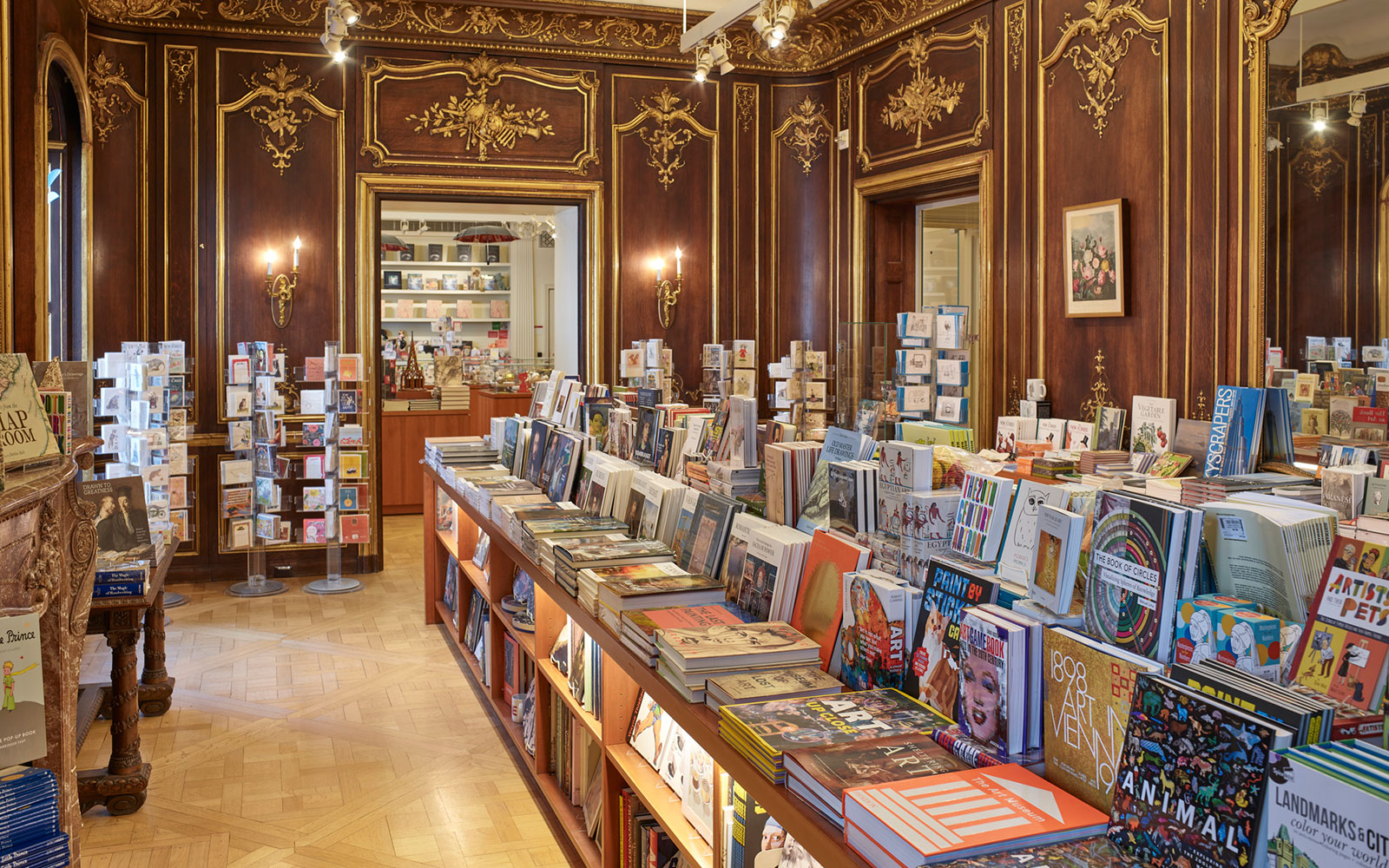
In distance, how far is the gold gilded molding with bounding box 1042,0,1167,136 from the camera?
598 centimetres

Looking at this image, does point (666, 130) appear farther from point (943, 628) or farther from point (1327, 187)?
point (943, 628)

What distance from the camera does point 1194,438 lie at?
4.52m

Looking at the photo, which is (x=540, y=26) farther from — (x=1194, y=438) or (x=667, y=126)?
(x=1194, y=438)

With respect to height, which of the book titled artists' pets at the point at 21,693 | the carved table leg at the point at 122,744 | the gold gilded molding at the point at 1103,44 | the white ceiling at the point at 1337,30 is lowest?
the carved table leg at the point at 122,744

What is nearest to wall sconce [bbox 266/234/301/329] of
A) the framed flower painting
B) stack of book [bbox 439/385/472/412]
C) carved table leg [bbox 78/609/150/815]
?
stack of book [bbox 439/385/472/412]

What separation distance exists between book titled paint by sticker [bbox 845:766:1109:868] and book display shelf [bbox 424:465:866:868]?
0.07 m

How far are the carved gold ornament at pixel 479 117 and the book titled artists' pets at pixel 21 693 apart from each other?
6528 mm

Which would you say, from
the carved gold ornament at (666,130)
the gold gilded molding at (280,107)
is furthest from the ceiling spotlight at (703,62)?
the gold gilded molding at (280,107)

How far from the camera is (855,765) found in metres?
1.82

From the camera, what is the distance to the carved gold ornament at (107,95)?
24.6ft

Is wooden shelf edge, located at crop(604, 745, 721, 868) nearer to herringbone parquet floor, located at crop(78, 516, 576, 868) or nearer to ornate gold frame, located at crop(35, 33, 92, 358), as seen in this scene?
herringbone parquet floor, located at crop(78, 516, 576, 868)

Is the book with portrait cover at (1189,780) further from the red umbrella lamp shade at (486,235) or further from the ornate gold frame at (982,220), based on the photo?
the red umbrella lamp shade at (486,235)

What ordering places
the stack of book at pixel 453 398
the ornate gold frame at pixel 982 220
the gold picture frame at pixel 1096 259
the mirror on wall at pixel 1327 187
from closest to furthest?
the mirror on wall at pixel 1327 187, the gold picture frame at pixel 1096 259, the ornate gold frame at pixel 982 220, the stack of book at pixel 453 398

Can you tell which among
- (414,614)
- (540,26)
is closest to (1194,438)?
(414,614)
